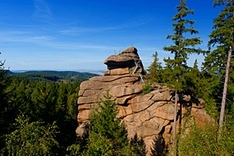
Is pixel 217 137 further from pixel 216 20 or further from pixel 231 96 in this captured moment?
pixel 231 96

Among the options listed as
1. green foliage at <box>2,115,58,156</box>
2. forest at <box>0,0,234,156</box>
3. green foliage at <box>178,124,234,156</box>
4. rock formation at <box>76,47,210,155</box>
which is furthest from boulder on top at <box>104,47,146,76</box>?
green foliage at <box>2,115,58,156</box>

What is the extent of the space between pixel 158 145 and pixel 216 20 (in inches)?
549

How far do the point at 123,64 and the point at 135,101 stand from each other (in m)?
7.50

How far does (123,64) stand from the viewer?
106 ft

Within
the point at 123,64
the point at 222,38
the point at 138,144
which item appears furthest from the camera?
the point at 123,64

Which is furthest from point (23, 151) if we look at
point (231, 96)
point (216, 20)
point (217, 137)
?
point (231, 96)

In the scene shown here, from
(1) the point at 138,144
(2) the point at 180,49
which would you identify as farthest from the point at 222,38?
(1) the point at 138,144

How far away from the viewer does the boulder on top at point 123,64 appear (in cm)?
3216

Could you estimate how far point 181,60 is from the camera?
66.3 feet

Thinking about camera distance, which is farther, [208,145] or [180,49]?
[180,49]

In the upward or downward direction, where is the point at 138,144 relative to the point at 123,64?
downward

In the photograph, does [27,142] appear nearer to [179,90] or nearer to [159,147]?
[179,90]

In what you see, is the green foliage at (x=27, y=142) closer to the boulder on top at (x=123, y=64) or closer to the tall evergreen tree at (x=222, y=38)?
the tall evergreen tree at (x=222, y=38)

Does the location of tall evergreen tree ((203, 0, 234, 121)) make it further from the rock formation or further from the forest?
the rock formation
